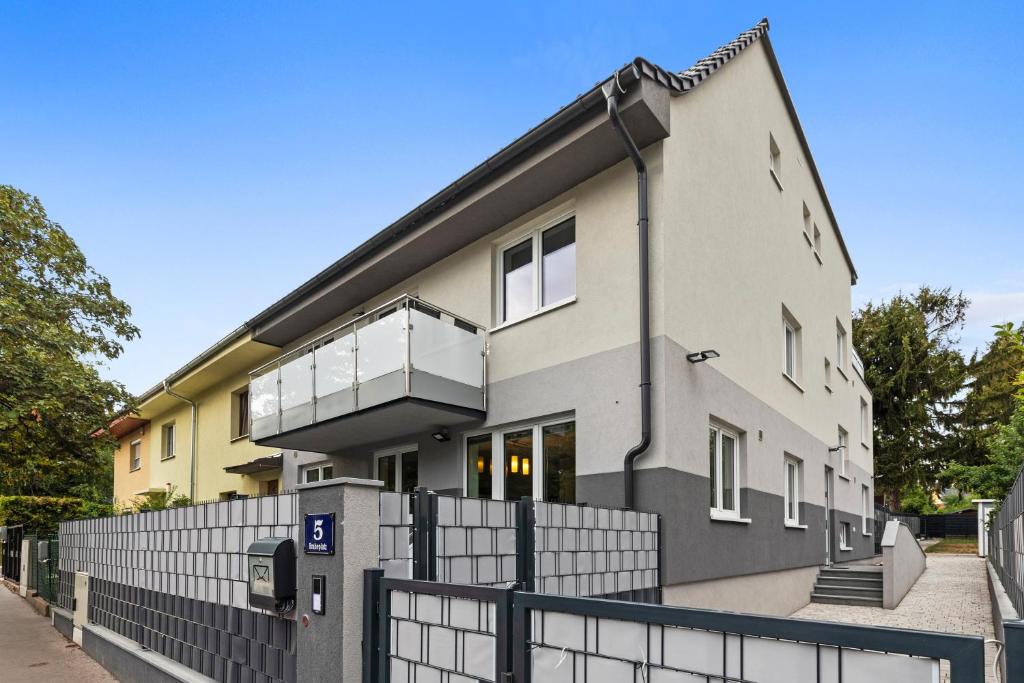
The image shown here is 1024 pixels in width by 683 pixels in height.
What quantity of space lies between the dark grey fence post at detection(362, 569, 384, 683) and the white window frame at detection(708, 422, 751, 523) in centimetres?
621

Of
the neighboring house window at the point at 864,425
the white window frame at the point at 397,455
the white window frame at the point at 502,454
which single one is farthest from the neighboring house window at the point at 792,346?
the neighboring house window at the point at 864,425

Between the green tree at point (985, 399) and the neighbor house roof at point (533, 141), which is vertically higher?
the neighbor house roof at point (533, 141)

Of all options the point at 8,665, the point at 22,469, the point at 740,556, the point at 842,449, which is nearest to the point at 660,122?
the point at 740,556

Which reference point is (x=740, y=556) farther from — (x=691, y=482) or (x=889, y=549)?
(x=889, y=549)

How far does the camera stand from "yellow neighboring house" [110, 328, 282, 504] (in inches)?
682

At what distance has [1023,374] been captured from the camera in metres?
6.69

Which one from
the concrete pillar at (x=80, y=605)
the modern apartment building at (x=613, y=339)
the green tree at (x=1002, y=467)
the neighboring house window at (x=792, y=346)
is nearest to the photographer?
the modern apartment building at (x=613, y=339)

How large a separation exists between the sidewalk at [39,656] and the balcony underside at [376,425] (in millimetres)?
4179

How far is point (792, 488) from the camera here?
13656 millimetres

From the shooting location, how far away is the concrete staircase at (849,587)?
500 inches

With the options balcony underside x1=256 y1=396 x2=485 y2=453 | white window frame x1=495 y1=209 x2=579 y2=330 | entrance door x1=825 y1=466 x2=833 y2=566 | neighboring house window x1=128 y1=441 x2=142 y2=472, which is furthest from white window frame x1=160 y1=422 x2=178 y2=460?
entrance door x1=825 y1=466 x2=833 y2=566

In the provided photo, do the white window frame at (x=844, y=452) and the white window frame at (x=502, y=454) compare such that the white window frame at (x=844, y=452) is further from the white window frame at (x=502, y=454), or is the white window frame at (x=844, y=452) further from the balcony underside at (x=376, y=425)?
the balcony underside at (x=376, y=425)

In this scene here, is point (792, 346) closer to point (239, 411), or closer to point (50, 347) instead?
point (239, 411)

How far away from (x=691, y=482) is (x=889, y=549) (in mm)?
5710
